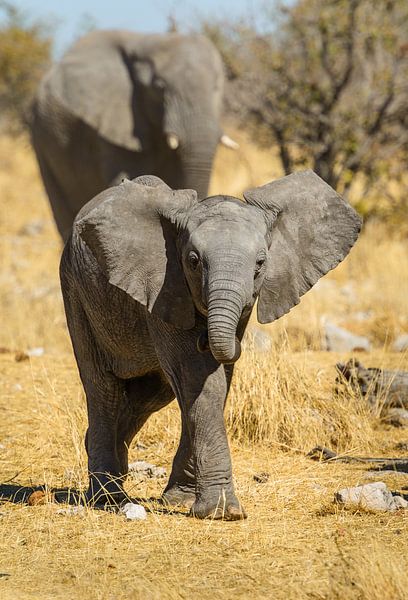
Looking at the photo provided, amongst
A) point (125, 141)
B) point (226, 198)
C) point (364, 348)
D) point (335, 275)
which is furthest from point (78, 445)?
point (335, 275)

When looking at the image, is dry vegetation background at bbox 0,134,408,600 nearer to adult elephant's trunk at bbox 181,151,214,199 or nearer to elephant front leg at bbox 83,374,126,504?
elephant front leg at bbox 83,374,126,504

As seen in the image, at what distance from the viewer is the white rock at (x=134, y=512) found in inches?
205

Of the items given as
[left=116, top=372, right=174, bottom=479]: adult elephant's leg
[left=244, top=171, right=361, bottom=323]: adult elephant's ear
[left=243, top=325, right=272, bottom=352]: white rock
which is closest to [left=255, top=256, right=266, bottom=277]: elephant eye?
[left=244, top=171, right=361, bottom=323]: adult elephant's ear

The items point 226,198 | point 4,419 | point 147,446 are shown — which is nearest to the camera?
point 226,198

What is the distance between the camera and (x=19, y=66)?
22.4 metres

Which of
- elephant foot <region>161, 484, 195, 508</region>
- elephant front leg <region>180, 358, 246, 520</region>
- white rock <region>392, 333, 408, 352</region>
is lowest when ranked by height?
white rock <region>392, 333, 408, 352</region>

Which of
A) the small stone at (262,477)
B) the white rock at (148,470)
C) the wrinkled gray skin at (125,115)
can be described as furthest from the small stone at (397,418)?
the wrinkled gray skin at (125,115)

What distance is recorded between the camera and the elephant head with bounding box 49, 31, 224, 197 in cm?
1161

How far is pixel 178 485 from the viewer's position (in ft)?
18.1

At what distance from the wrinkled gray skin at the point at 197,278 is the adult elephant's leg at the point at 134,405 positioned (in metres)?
0.21

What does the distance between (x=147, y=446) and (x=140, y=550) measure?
2.22 metres

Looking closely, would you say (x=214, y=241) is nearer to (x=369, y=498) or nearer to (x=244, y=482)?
(x=369, y=498)

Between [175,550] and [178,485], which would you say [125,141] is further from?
[175,550]

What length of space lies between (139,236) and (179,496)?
1.16 metres
